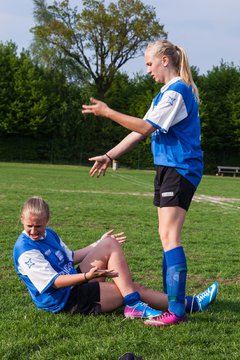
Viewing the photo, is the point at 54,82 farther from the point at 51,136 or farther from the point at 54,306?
the point at 54,306

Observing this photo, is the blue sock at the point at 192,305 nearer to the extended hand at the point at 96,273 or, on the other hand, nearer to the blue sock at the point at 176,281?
the blue sock at the point at 176,281

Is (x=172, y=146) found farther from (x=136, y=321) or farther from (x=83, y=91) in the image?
(x=83, y=91)

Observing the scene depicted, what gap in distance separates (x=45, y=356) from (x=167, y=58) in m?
2.27

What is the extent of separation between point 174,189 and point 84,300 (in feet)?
3.55

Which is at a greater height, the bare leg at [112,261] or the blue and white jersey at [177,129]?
the blue and white jersey at [177,129]

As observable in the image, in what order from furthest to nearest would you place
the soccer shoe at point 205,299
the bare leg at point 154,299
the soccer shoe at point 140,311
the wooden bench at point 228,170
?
the wooden bench at point 228,170 < the soccer shoe at point 205,299 < the bare leg at point 154,299 < the soccer shoe at point 140,311

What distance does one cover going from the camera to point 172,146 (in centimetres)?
382

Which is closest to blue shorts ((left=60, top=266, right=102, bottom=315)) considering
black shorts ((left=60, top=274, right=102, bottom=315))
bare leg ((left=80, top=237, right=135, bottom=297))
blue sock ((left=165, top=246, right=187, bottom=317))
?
black shorts ((left=60, top=274, right=102, bottom=315))

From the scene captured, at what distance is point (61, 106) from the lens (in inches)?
1663

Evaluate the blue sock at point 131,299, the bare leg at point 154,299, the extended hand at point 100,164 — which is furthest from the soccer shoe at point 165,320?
the extended hand at point 100,164

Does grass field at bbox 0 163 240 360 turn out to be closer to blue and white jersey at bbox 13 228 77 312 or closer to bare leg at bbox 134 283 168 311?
blue and white jersey at bbox 13 228 77 312

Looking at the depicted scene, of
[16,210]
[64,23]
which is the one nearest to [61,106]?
[64,23]

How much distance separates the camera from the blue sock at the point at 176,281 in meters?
3.72

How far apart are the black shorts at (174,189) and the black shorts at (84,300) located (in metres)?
0.83
